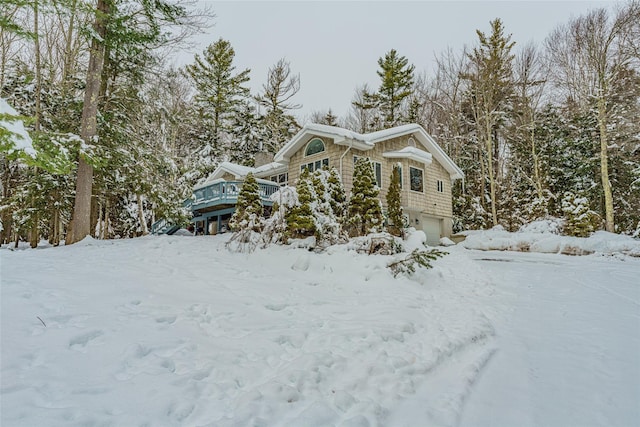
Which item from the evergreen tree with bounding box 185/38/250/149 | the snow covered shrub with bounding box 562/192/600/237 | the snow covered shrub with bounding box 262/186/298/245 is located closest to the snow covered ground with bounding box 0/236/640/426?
the snow covered shrub with bounding box 262/186/298/245

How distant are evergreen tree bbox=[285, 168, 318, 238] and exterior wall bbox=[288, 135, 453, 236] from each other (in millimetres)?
5566

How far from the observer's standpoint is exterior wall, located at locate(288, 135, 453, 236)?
14875 mm

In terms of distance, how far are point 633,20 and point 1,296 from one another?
22.3 meters

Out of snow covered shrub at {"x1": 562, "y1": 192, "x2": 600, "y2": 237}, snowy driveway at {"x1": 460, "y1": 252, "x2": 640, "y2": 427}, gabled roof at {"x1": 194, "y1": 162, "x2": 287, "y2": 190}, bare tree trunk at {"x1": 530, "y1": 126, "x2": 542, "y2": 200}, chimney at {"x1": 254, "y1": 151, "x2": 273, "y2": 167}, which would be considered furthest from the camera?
chimney at {"x1": 254, "y1": 151, "x2": 273, "y2": 167}

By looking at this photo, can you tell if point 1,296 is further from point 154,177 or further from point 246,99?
point 246,99

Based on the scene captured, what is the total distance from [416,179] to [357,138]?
15.2 ft

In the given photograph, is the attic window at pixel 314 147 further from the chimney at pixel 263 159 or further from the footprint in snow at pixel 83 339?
the footprint in snow at pixel 83 339

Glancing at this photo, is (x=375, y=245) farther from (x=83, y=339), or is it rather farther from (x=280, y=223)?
(x=83, y=339)

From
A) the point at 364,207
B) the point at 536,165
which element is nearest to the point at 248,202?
the point at 364,207

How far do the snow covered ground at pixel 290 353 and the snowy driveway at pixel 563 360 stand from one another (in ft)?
0.05

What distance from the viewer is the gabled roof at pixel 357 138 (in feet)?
46.9

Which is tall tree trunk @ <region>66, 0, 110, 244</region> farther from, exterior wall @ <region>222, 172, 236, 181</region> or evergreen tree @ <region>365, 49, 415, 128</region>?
evergreen tree @ <region>365, 49, 415, 128</region>

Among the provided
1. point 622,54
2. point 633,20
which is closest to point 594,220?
point 622,54

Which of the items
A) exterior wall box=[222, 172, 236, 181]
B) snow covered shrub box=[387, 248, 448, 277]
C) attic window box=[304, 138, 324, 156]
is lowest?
snow covered shrub box=[387, 248, 448, 277]
